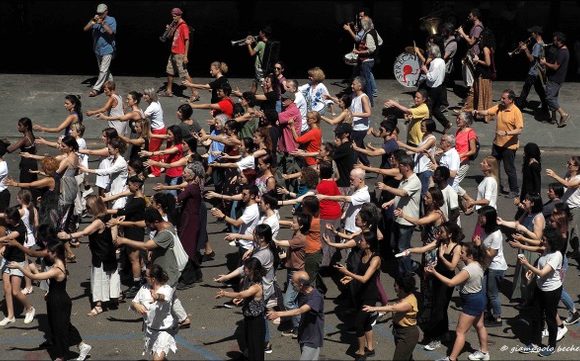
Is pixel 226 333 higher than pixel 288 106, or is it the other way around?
pixel 288 106

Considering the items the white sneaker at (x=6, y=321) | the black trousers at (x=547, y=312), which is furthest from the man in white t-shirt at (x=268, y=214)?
the black trousers at (x=547, y=312)

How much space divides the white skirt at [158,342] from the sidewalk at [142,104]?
854cm

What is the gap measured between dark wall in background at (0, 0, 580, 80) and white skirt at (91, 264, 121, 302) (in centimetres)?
1041

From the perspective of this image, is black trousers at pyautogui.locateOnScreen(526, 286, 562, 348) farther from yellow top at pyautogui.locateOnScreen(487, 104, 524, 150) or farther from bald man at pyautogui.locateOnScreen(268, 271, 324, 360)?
yellow top at pyautogui.locateOnScreen(487, 104, 524, 150)

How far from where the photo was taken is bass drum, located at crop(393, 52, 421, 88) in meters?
20.9

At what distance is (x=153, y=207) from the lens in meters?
13.9

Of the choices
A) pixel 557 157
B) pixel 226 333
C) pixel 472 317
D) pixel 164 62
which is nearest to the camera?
pixel 472 317

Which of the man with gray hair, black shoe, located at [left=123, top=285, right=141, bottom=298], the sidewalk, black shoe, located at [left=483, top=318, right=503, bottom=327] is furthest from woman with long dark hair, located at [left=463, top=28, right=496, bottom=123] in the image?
black shoe, located at [left=123, top=285, right=141, bottom=298]

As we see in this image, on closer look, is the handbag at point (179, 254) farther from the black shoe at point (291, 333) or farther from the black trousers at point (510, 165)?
the black trousers at point (510, 165)

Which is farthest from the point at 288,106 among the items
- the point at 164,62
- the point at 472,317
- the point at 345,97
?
the point at 164,62

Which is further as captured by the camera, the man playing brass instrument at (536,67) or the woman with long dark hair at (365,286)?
the man playing brass instrument at (536,67)

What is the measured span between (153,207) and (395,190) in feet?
9.91

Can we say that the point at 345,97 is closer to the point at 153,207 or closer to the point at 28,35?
the point at 153,207

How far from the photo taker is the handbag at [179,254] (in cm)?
1368
